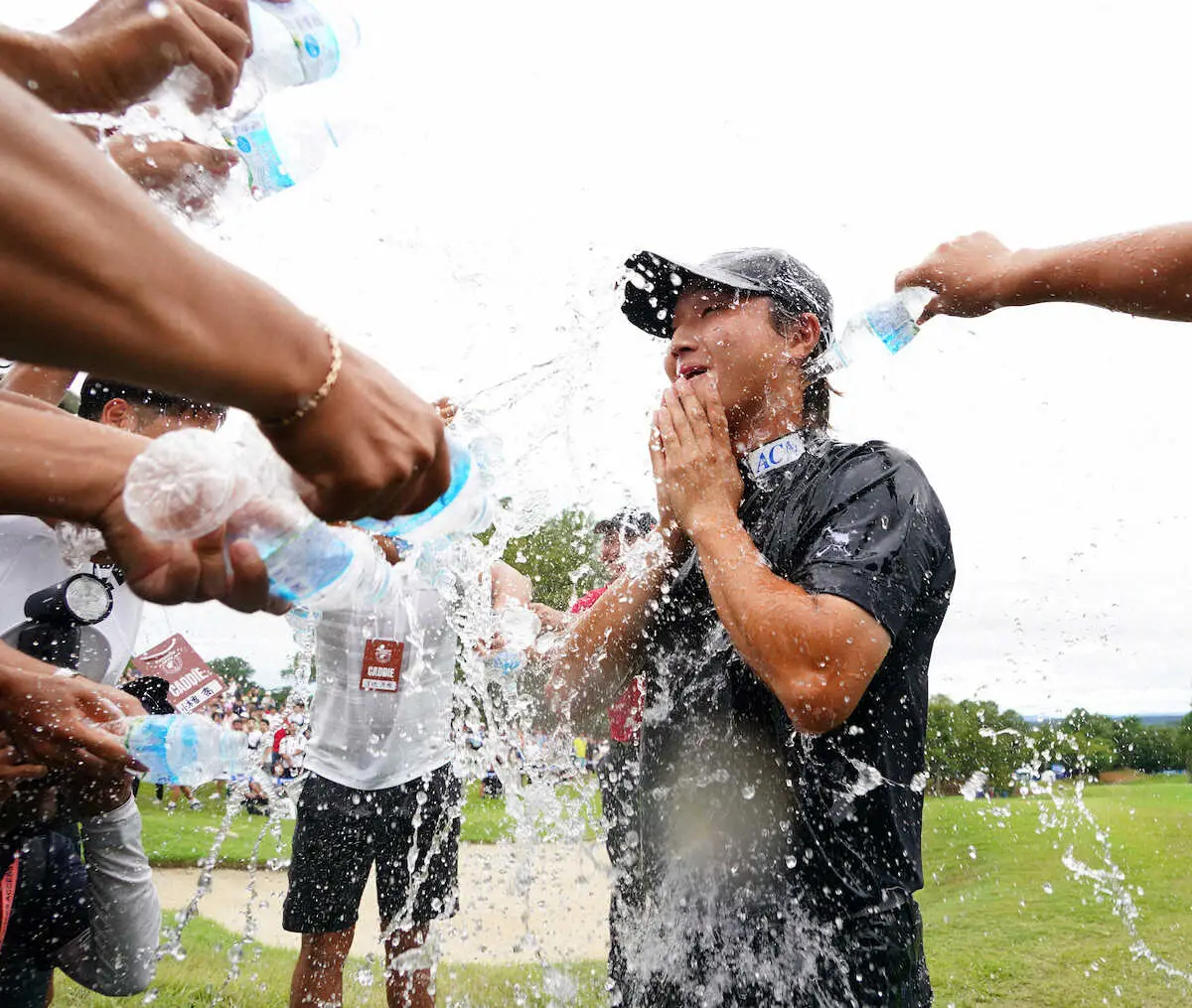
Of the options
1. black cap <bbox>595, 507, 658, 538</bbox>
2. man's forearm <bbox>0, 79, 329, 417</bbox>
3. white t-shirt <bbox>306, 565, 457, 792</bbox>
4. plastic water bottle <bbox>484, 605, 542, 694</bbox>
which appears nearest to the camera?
man's forearm <bbox>0, 79, 329, 417</bbox>

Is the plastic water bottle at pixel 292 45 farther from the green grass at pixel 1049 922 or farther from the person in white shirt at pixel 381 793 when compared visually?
the green grass at pixel 1049 922

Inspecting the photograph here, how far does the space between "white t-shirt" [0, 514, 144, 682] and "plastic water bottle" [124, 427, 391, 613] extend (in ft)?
5.03

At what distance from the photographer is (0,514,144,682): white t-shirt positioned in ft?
9.17

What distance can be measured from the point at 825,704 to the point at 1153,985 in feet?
16.8

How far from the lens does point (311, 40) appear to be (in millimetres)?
2775

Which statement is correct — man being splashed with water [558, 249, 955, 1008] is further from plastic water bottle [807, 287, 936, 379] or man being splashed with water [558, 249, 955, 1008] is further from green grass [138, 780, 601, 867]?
green grass [138, 780, 601, 867]

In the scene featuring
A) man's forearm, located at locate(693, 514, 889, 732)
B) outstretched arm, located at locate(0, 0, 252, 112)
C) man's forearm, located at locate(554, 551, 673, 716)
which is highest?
outstretched arm, located at locate(0, 0, 252, 112)

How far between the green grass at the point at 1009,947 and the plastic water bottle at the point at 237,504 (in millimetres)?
1672

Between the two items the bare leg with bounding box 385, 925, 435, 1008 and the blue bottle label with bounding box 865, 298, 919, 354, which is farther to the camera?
the bare leg with bounding box 385, 925, 435, 1008

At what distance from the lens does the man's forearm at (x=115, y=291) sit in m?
0.81

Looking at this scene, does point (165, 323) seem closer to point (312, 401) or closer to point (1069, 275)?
point (312, 401)

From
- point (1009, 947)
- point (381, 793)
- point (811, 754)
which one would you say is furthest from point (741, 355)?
point (1009, 947)

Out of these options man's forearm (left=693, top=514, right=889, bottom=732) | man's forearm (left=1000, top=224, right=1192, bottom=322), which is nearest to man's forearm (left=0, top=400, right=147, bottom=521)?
man's forearm (left=693, top=514, right=889, bottom=732)

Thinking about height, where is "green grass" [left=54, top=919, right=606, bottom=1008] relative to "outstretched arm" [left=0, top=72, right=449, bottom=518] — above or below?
below
